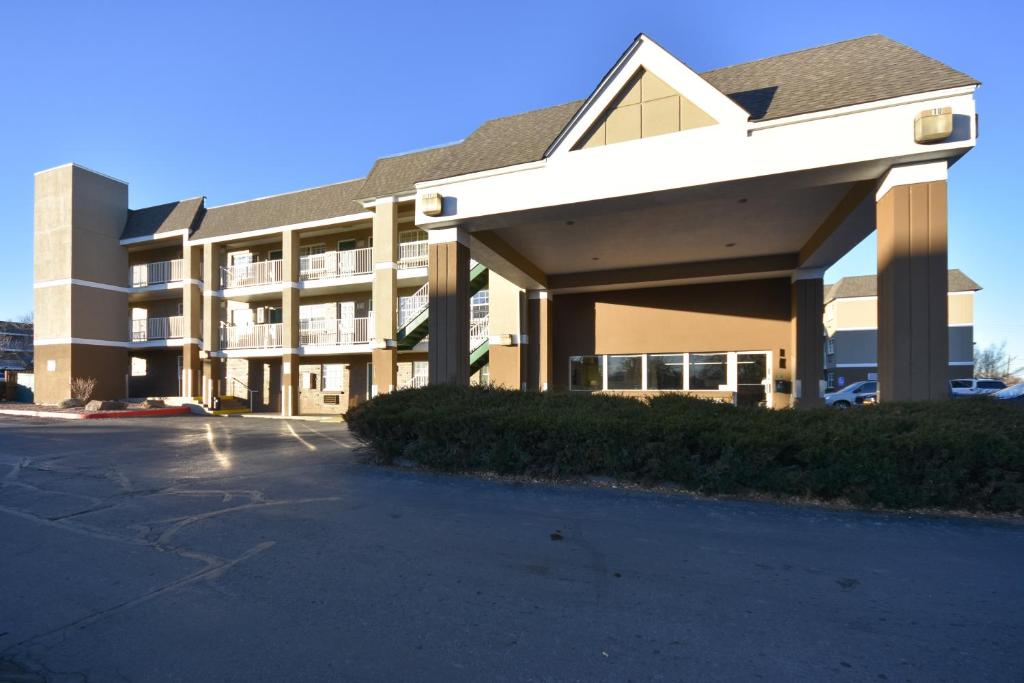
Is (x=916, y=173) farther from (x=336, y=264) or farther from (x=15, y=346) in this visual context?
(x=15, y=346)

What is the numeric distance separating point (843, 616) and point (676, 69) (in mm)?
9654

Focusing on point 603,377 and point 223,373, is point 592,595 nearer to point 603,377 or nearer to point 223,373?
point 603,377

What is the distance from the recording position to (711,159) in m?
9.45

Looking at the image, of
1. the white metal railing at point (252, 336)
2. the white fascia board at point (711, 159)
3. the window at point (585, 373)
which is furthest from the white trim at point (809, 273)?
the white metal railing at point (252, 336)

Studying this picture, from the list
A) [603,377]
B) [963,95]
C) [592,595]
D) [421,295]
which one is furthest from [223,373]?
[963,95]

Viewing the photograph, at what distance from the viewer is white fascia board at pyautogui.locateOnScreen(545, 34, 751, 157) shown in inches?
367

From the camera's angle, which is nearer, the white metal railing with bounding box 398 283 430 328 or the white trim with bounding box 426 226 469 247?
the white trim with bounding box 426 226 469 247

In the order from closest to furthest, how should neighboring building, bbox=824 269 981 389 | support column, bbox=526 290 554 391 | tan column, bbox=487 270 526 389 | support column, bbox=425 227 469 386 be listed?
support column, bbox=425 227 469 386
tan column, bbox=487 270 526 389
support column, bbox=526 290 554 391
neighboring building, bbox=824 269 981 389

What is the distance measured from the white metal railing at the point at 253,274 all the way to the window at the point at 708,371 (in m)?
18.2

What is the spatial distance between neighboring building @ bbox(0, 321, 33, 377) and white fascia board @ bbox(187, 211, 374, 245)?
3342 centimetres

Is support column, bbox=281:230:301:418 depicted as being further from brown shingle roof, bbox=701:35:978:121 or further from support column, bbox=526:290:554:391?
brown shingle roof, bbox=701:35:978:121

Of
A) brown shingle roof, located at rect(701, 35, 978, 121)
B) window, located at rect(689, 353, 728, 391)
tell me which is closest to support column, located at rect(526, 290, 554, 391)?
window, located at rect(689, 353, 728, 391)

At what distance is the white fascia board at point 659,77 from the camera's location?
9.33m

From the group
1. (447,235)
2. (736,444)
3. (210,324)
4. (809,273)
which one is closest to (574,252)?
(447,235)
